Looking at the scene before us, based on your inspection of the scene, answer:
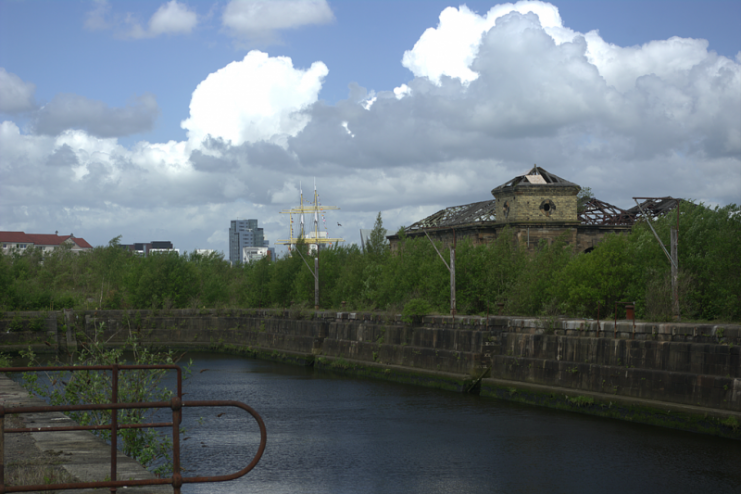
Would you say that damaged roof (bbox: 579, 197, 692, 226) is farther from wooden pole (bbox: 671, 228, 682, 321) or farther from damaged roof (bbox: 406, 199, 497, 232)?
wooden pole (bbox: 671, 228, 682, 321)

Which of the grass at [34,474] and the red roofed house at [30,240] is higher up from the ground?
the red roofed house at [30,240]

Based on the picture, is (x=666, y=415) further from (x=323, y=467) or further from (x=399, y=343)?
(x=399, y=343)

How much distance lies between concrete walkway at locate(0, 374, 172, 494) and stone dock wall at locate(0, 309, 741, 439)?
7.71 ft

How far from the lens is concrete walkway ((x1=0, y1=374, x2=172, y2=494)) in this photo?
10438mm

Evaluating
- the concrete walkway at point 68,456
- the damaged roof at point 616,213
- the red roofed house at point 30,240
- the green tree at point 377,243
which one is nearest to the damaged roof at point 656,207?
the damaged roof at point 616,213

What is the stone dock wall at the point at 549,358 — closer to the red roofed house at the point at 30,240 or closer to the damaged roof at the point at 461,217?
the damaged roof at the point at 461,217

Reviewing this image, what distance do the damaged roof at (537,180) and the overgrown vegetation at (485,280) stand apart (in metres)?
5.14

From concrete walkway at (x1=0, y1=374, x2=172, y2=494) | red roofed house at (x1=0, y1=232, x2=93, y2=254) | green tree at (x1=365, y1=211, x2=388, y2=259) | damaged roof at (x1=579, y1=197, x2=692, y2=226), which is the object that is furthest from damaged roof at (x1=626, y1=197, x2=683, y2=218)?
red roofed house at (x1=0, y1=232, x2=93, y2=254)

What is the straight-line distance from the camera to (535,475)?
773 inches

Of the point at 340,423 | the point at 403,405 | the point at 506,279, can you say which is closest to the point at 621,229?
the point at 506,279

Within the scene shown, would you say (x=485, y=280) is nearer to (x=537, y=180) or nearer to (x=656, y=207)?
(x=537, y=180)

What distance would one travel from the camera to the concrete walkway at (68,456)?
34.2ft

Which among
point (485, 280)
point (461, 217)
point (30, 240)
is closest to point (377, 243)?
point (461, 217)

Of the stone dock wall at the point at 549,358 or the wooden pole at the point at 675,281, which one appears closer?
the stone dock wall at the point at 549,358
